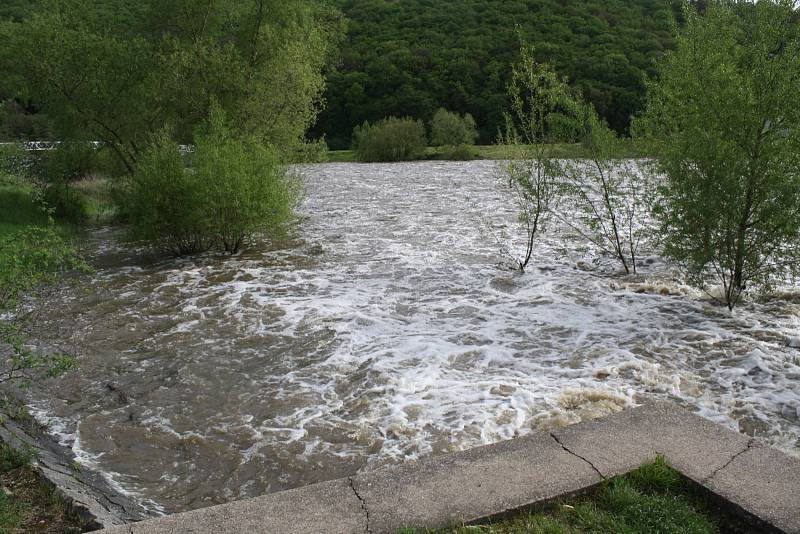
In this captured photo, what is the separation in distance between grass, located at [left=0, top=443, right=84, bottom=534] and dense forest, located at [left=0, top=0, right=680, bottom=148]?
219ft

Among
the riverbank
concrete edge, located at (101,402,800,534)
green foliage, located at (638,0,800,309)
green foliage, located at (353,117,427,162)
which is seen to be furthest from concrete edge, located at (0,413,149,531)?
green foliage, located at (353,117,427,162)

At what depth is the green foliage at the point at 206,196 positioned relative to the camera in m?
15.8

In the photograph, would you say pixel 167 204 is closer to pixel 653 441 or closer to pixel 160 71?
pixel 160 71

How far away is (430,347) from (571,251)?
783 cm

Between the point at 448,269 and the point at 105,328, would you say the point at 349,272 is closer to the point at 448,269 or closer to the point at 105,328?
the point at 448,269

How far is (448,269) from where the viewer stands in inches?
590

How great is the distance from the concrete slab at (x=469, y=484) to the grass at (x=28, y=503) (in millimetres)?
2207

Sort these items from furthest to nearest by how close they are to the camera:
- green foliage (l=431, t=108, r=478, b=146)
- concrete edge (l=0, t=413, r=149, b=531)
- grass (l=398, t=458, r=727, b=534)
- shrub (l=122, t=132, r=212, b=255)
→ green foliage (l=431, t=108, r=478, b=146) → shrub (l=122, t=132, r=212, b=255) → concrete edge (l=0, t=413, r=149, b=531) → grass (l=398, t=458, r=727, b=534)

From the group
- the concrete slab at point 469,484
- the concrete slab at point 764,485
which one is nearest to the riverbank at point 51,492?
the concrete slab at point 469,484

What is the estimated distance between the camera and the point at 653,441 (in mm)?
5055

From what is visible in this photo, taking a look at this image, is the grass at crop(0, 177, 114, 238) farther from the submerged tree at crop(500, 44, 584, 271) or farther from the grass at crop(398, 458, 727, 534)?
the grass at crop(398, 458, 727, 534)

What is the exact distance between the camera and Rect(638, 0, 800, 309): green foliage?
968cm

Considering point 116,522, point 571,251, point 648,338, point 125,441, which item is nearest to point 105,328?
point 125,441

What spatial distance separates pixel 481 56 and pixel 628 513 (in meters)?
87.7
